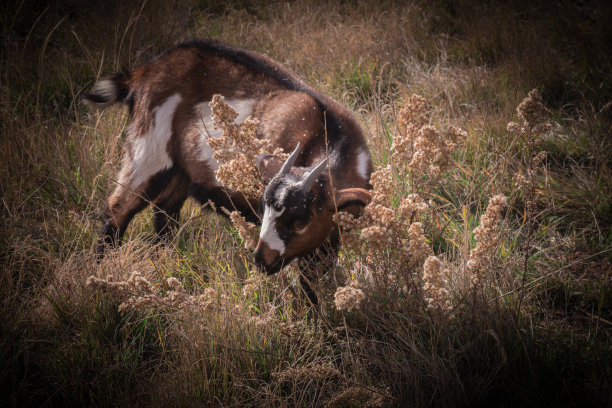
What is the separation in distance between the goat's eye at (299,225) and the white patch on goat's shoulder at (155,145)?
4.56 ft

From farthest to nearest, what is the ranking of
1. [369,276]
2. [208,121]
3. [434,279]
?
[208,121], [369,276], [434,279]

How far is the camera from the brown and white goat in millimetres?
2893

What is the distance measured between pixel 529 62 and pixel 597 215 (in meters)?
2.24

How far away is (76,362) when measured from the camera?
2.27 meters

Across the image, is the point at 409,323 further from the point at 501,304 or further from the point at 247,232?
the point at 247,232

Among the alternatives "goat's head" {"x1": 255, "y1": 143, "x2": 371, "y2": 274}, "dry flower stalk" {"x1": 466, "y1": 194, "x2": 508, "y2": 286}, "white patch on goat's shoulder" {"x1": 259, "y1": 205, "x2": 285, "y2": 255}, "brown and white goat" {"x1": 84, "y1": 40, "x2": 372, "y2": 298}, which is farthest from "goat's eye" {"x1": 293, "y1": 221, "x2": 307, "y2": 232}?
"dry flower stalk" {"x1": 466, "y1": 194, "x2": 508, "y2": 286}

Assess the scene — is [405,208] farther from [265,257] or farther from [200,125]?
[200,125]

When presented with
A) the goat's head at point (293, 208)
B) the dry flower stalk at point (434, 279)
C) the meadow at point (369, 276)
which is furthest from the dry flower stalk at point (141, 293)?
the dry flower stalk at point (434, 279)

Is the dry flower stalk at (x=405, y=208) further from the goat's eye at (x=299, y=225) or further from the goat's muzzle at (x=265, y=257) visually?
the goat's muzzle at (x=265, y=257)

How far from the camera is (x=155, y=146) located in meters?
3.24

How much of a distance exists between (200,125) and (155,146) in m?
0.36

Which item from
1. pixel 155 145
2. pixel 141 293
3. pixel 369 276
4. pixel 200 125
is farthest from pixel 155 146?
pixel 369 276

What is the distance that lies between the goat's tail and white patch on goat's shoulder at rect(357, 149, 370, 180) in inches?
71.2

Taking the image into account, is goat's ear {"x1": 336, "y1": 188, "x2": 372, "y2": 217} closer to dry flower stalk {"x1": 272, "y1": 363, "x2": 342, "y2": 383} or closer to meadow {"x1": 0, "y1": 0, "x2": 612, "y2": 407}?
meadow {"x1": 0, "y1": 0, "x2": 612, "y2": 407}
